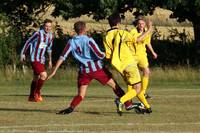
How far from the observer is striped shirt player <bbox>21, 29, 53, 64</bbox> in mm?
18969

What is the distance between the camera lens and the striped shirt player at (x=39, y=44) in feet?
62.2

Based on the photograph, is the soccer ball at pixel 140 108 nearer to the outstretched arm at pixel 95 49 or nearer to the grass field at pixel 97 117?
the grass field at pixel 97 117

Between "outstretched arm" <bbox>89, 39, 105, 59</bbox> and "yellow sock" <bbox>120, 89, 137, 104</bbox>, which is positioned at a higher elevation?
"outstretched arm" <bbox>89, 39, 105, 59</bbox>

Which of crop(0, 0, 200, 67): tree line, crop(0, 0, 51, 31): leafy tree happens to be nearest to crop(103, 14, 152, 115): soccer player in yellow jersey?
crop(0, 0, 200, 67): tree line

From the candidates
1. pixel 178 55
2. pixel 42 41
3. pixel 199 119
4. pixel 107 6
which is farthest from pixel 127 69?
pixel 178 55

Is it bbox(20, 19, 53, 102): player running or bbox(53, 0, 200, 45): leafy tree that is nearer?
bbox(20, 19, 53, 102): player running

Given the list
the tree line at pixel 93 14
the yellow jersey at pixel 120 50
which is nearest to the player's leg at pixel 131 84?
the yellow jersey at pixel 120 50

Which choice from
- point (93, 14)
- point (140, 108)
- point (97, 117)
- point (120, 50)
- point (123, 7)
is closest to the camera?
point (97, 117)

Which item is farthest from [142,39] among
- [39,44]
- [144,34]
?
[39,44]

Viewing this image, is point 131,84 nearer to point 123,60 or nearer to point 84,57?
point 123,60

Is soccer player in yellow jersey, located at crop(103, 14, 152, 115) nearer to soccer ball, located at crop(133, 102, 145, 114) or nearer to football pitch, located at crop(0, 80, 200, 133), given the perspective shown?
soccer ball, located at crop(133, 102, 145, 114)

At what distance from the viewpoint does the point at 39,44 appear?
19.0m

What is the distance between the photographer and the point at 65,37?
38906 millimetres

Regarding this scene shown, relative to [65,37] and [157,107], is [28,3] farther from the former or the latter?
[157,107]
